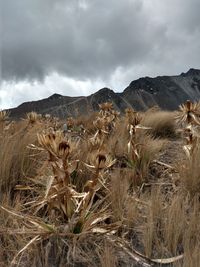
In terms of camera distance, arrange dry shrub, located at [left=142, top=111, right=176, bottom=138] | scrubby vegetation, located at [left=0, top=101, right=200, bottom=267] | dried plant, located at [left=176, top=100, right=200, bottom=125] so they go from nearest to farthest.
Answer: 1. scrubby vegetation, located at [left=0, top=101, right=200, bottom=267]
2. dried plant, located at [left=176, top=100, right=200, bottom=125]
3. dry shrub, located at [left=142, top=111, right=176, bottom=138]

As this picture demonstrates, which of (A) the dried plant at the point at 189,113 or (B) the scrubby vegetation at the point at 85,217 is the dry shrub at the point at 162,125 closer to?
(A) the dried plant at the point at 189,113

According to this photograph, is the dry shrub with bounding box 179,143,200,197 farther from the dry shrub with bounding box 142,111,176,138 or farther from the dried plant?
the dry shrub with bounding box 142,111,176,138

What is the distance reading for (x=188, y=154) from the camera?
5.16 m

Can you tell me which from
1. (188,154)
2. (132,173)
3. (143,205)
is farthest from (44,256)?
(188,154)

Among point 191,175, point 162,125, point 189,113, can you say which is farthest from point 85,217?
point 162,125

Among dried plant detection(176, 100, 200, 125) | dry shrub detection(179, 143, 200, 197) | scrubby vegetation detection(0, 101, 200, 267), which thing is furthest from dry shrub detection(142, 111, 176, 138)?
scrubby vegetation detection(0, 101, 200, 267)

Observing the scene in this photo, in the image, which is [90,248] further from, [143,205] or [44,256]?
[143,205]

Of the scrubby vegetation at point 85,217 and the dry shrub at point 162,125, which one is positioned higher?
the dry shrub at point 162,125

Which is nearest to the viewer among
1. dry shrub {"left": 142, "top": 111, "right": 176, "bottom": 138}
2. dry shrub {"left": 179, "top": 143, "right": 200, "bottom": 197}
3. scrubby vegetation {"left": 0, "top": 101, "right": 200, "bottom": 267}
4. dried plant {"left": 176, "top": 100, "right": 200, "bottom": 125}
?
scrubby vegetation {"left": 0, "top": 101, "right": 200, "bottom": 267}

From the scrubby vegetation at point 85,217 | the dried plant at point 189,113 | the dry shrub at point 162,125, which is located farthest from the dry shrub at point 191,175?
the dry shrub at point 162,125

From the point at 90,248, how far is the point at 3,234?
63cm

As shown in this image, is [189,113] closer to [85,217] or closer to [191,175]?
[191,175]

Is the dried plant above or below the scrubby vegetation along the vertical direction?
above

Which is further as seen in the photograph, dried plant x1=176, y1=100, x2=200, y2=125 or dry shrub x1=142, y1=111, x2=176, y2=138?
dry shrub x1=142, y1=111, x2=176, y2=138
